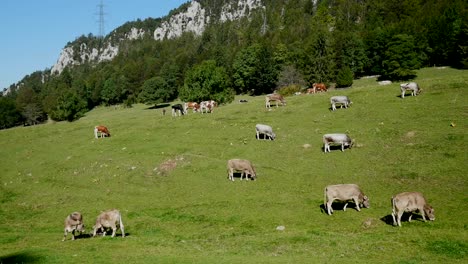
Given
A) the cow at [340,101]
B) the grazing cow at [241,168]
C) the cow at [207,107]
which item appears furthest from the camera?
the cow at [207,107]

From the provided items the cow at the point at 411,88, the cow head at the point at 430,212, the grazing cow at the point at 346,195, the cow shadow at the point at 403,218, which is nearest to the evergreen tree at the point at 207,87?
the cow at the point at 411,88

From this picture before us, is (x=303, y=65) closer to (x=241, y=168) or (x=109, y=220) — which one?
(x=241, y=168)

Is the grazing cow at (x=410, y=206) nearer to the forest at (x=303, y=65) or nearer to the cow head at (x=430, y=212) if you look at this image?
the cow head at (x=430, y=212)

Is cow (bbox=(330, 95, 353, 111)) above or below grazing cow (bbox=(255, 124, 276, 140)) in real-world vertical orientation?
above

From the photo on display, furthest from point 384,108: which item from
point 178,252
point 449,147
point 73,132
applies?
point 73,132

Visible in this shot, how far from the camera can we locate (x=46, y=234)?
2605cm

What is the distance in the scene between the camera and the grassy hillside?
1944cm

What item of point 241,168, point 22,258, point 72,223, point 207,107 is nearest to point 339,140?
point 241,168

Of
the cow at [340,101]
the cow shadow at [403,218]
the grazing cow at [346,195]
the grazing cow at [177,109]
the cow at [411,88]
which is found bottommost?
the cow shadow at [403,218]

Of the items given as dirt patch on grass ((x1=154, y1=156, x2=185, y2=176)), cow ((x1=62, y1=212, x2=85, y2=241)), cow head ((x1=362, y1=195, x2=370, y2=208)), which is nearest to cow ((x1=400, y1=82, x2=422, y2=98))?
cow head ((x1=362, y1=195, x2=370, y2=208))

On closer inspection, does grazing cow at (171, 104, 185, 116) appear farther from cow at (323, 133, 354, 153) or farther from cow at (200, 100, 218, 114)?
cow at (323, 133, 354, 153)

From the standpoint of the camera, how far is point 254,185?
3184 centimetres

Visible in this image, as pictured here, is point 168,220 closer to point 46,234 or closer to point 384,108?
point 46,234

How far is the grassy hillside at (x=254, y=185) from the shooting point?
19.4 metres
